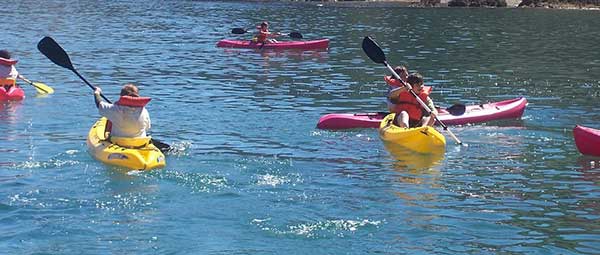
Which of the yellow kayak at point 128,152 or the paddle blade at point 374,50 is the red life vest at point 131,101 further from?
the paddle blade at point 374,50

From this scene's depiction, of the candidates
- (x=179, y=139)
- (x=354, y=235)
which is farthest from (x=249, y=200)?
(x=179, y=139)

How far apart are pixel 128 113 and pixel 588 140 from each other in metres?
7.20

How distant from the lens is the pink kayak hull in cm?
2067

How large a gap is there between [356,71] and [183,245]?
61.5ft

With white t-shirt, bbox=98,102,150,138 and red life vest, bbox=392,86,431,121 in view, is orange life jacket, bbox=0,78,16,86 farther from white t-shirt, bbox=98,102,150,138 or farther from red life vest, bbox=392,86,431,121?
red life vest, bbox=392,86,431,121

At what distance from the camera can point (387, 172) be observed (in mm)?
14500

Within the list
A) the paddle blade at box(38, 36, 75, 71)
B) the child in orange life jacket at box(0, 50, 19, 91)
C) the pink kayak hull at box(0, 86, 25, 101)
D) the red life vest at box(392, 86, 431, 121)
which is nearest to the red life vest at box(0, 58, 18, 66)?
the child in orange life jacket at box(0, 50, 19, 91)

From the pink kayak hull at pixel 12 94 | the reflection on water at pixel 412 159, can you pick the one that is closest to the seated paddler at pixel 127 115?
the reflection on water at pixel 412 159

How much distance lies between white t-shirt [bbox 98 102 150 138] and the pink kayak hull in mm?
7523

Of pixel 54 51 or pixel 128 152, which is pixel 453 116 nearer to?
pixel 128 152

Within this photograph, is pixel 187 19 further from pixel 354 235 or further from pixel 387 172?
pixel 354 235

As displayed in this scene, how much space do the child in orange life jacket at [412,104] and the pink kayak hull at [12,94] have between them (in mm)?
8585

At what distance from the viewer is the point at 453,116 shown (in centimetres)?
1852

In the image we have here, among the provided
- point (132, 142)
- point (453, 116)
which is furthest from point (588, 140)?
point (132, 142)
